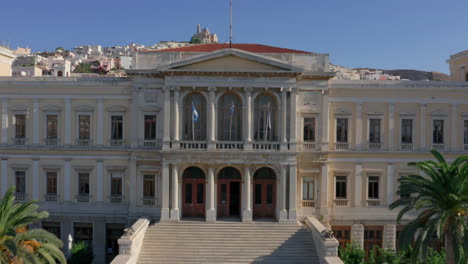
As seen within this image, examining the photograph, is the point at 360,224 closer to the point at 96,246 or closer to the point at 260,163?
the point at 260,163

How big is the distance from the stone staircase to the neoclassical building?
1274mm

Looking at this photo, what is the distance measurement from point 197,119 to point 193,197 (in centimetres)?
494

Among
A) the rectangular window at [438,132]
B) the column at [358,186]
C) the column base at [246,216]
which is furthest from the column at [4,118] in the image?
the rectangular window at [438,132]

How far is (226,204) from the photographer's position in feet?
89.6

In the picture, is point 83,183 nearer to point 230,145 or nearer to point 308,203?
point 230,145

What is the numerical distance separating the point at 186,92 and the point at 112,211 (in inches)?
359

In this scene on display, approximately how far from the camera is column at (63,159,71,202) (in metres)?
28.1

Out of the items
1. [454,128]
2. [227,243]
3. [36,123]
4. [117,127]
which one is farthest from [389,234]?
[36,123]

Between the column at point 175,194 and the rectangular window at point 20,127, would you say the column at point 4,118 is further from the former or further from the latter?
the column at point 175,194

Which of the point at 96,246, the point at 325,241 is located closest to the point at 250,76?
the point at 325,241

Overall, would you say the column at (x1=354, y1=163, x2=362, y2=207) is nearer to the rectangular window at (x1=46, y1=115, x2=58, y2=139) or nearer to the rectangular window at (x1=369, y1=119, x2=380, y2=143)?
the rectangular window at (x1=369, y1=119, x2=380, y2=143)

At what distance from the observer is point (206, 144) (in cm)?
2638

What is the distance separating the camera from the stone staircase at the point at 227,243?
77.1 ft

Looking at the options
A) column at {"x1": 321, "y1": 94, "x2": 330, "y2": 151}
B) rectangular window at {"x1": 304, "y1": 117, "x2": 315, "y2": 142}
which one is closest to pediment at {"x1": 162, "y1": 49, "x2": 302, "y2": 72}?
column at {"x1": 321, "y1": 94, "x2": 330, "y2": 151}
